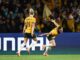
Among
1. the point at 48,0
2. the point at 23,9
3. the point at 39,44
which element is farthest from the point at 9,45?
the point at 48,0

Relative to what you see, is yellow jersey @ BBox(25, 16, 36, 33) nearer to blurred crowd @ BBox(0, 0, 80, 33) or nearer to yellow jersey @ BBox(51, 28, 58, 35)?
yellow jersey @ BBox(51, 28, 58, 35)

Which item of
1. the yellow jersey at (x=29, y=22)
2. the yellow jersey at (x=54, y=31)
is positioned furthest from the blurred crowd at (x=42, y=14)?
the yellow jersey at (x=29, y=22)

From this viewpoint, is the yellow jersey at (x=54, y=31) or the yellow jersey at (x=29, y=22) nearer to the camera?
the yellow jersey at (x=29, y=22)

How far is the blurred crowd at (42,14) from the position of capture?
22609 millimetres

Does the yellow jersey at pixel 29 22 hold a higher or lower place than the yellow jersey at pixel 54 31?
higher

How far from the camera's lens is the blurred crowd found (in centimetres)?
2261

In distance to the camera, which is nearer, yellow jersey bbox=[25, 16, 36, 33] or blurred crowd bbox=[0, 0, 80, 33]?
yellow jersey bbox=[25, 16, 36, 33]

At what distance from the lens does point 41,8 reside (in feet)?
78.3

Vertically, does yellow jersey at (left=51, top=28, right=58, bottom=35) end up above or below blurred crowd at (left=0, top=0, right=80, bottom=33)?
below

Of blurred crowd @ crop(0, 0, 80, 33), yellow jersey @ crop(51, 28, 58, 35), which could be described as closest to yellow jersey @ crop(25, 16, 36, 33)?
yellow jersey @ crop(51, 28, 58, 35)

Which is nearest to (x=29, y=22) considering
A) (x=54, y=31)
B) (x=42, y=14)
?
(x=54, y=31)

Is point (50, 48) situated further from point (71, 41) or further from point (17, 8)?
point (17, 8)

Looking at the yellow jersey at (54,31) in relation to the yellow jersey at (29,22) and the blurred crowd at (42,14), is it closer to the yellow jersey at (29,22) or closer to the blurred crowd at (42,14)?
the yellow jersey at (29,22)

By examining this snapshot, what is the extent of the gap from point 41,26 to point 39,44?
5.20ft
